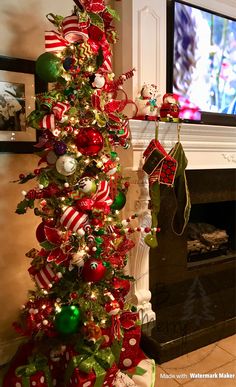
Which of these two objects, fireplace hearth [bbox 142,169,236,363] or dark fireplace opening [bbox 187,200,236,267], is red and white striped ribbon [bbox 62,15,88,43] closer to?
fireplace hearth [bbox 142,169,236,363]

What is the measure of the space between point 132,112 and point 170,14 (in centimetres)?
78

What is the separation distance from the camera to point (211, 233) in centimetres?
278

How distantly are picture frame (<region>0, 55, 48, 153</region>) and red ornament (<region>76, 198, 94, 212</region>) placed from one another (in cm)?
59

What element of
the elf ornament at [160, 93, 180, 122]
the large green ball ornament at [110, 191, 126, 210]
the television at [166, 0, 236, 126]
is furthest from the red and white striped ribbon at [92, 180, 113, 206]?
the television at [166, 0, 236, 126]

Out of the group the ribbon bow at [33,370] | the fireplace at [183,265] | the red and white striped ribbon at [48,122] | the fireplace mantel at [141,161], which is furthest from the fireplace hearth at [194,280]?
the red and white striped ribbon at [48,122]

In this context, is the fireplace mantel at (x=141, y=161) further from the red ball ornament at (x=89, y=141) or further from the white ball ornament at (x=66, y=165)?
the white ball ornament at (x=66, y=165)

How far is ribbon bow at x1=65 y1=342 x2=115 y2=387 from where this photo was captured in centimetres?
140

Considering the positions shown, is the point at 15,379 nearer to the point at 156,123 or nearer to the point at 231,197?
the point at 156,123

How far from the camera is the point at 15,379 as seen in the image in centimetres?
145

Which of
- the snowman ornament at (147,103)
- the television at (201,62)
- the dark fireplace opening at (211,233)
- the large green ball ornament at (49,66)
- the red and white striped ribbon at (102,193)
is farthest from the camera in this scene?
the dark fireplace opening at (211,233)

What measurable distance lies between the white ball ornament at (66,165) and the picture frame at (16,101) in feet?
1.76

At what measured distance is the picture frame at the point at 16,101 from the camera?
172 centimetres

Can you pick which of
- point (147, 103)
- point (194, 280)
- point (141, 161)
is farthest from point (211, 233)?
point (147, 103)

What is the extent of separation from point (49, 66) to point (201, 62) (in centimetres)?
139
